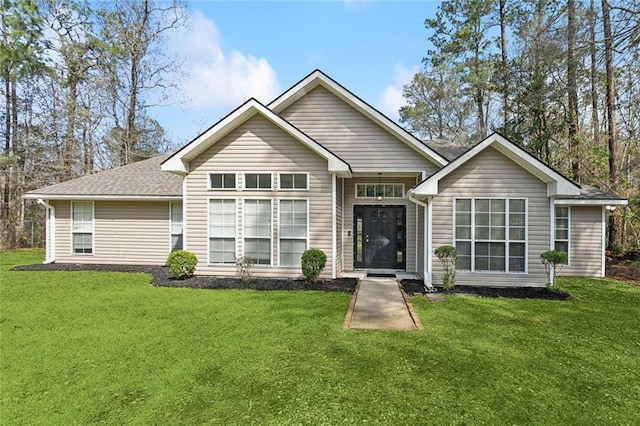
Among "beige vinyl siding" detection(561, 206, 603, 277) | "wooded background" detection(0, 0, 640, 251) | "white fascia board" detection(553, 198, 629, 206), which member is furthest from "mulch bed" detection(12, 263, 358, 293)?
"wooded background" detection(0, 0, 640, 251)

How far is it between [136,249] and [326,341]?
9.87 m

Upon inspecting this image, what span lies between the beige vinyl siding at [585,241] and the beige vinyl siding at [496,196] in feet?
12.6

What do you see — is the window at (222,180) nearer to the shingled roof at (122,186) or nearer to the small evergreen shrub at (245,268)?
the small evergreen shrub at (245,268)

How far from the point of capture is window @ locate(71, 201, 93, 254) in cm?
1236

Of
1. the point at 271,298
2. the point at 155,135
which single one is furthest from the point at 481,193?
the point at 155,135

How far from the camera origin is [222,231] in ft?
32.5

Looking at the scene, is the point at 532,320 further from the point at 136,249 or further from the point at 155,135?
the point at 155,135

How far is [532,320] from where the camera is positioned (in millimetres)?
6227

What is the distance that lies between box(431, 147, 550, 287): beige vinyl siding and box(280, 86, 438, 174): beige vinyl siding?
5.73 feet

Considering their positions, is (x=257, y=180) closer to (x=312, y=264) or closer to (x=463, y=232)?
(x=312, y=264)

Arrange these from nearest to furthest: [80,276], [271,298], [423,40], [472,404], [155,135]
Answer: [472,404] → [271,298] → [80,276] → [423,40] → [155,135]

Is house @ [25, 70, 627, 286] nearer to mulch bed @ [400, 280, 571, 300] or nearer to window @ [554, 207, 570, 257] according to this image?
window @ [554, 207, 570, 257]

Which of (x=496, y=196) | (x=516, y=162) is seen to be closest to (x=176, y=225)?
(x=496, y=196)

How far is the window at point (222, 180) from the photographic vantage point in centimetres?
989
